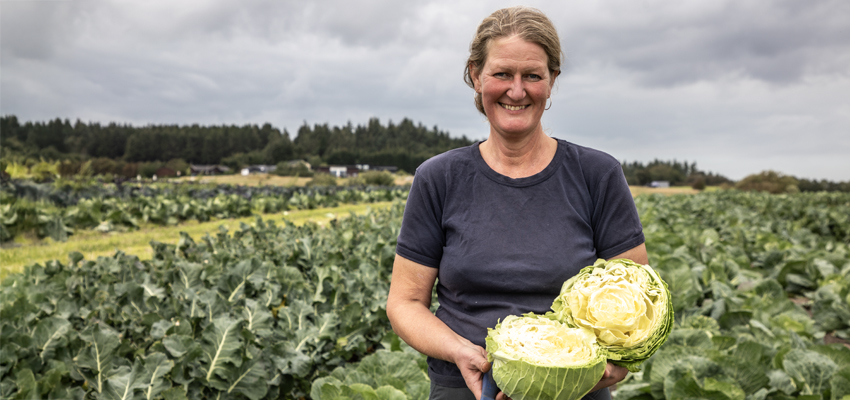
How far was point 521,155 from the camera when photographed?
1.89 meters

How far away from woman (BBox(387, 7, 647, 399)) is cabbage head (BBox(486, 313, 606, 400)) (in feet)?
0.51

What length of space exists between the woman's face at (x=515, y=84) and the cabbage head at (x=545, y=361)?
2.28 feet

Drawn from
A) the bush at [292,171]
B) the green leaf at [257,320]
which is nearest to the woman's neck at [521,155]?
the green leaf at [257,320]

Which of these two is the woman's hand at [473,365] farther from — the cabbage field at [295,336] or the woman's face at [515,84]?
the cabbage field at [295,336]

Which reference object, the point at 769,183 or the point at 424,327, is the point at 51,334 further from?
the point at 769,183

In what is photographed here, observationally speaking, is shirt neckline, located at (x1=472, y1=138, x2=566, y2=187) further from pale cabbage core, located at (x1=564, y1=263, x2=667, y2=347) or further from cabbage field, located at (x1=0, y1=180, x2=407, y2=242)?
cabbage field, located at (x1=0, y1=180, x2=407, y2=242)

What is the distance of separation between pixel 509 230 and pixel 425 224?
0.32 meters

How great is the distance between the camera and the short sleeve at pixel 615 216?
70.0 inches

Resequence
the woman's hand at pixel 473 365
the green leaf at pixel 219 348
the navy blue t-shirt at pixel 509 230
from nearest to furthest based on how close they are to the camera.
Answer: the woman's hand at pixel 473 365 → the navy blue t-shirt at pixel 509 230 → the green leaf at pixel 219 348

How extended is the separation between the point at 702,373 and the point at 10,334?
4.35 metres

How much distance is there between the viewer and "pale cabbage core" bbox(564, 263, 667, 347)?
154cm

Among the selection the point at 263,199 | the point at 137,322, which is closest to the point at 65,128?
the point at 263,199

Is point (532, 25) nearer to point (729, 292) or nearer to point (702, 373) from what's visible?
point (702, 373)

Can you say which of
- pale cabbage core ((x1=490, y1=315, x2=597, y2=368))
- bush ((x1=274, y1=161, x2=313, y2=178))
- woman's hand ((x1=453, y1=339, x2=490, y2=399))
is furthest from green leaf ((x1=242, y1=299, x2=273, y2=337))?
bush ((x1=274, y1=161, x2=313, y2=178))
